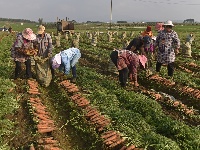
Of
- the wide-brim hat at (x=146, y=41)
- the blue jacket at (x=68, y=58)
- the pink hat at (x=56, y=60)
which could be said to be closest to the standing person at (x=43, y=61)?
the pink hat at (x=56, y=60)

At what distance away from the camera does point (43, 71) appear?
879 cm

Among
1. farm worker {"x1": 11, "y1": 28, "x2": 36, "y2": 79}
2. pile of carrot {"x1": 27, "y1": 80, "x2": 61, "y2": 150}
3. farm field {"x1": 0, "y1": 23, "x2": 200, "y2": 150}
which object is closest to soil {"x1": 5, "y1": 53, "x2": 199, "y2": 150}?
farm field {"x1": 0, "y1": 23, "x2": 200, "y2": 150}

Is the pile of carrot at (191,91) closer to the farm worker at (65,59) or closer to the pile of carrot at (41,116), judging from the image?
the farm worker at (65,59)

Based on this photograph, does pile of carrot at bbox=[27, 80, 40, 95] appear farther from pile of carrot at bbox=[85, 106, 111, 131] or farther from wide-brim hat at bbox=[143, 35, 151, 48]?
wide-brim hat at bbox=[143, 35, 151, 48]

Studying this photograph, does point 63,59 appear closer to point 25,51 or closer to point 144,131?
point 25,51

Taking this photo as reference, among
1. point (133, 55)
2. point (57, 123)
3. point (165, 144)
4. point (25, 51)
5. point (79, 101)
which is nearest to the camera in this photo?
point (165, 144)

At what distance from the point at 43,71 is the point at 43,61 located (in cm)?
28

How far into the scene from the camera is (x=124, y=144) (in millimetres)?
5027

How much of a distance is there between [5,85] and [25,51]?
1.16 meters

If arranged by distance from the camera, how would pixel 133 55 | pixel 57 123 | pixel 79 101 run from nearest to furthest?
1. pixel 57 123
2. pixel 79 101
3. pixel 133 55

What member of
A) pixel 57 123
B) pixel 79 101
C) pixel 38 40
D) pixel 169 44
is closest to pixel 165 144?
pixel 57 123

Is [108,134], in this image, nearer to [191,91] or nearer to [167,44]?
[191,91]

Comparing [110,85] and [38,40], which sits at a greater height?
[38,40]

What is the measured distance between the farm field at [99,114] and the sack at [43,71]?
199 millimetres
